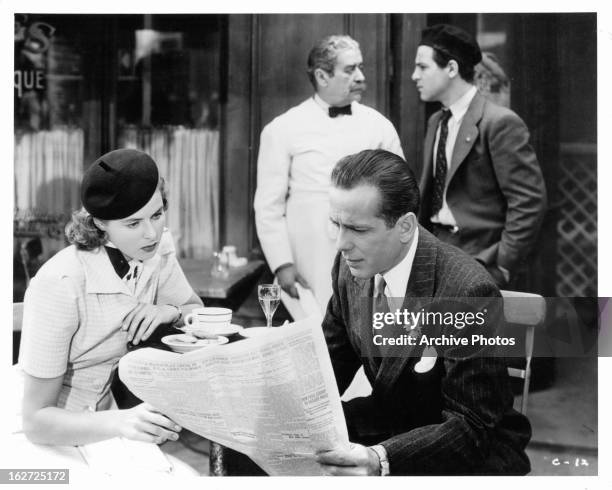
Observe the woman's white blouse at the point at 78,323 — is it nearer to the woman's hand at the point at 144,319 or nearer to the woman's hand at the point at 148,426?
the woman's hand at the point at 144,319

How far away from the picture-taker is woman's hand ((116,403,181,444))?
4.41 feet

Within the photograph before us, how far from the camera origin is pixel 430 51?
83.1 inches

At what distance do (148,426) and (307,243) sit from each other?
3.01 ft

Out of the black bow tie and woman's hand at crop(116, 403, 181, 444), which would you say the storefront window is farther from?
woman's hand at crop(116, 403, 181, 444)

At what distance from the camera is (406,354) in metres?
1.66

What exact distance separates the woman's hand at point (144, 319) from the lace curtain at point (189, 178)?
439 millimetres

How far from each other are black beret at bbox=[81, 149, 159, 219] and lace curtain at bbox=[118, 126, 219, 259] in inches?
21.0

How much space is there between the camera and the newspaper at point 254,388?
1237 mm

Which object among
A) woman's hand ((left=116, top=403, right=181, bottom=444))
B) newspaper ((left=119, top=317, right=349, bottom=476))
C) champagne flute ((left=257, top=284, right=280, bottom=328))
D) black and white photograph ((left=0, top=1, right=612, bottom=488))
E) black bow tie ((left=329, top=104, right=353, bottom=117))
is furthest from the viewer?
black bow tie ((left=329, top=104, right=353, bottom=117))

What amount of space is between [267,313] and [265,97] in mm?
707

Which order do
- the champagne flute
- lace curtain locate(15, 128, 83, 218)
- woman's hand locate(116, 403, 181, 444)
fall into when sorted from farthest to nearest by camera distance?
lace curtain locate(15, 128, 83, 218) < the champagne flute < woman's hand locate(116, 403, 181, 444)

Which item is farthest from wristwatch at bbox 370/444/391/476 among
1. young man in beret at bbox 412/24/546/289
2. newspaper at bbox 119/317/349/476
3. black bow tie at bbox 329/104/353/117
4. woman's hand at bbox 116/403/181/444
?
black bow tie at bbox 329/104/353/117

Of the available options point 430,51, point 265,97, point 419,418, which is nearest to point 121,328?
point 419,418

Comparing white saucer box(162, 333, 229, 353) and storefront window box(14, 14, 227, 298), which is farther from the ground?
storefront window box(14, 14, 227, 298)
